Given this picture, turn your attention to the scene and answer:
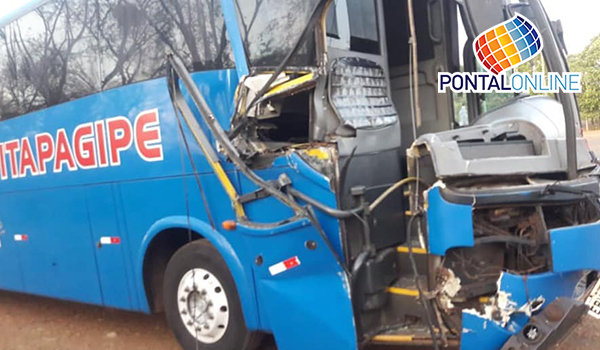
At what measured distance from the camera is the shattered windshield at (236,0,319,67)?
376 centimetres

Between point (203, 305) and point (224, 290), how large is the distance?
31 centimetres

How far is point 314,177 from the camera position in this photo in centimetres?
343

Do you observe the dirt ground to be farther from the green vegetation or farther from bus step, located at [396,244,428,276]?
the green vegetation

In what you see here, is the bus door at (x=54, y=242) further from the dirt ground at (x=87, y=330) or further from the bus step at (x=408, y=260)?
the bus step at (x=408, y=260)

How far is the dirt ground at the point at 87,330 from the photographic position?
16.1 feet

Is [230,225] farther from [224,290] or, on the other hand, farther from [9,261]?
[9,261]

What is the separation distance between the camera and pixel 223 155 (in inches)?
155

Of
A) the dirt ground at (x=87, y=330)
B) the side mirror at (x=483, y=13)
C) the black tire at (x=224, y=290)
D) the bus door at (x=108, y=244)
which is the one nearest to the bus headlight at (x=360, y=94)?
the side mirror at (x=483, y=13)

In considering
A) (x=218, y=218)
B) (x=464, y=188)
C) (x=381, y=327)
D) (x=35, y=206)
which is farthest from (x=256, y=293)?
(x=35, y=206)

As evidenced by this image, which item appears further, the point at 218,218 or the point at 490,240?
the point at 218,218

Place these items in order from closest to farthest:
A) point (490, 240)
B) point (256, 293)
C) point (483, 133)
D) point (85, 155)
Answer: point (490, 240), point (483, 133), point (256, 293), point (85, 155)

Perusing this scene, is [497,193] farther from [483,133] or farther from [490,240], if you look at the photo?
[483,133]

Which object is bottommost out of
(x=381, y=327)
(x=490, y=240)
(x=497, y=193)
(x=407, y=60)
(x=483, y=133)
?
(x=381, y=327)

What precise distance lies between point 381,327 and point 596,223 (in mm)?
1494
